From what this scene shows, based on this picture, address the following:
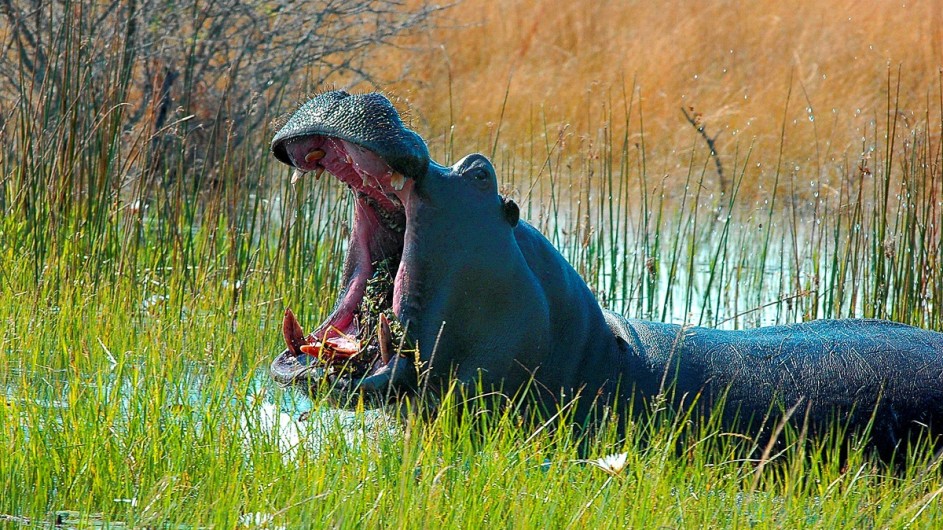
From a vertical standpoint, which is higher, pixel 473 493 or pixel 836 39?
pixel 836 39

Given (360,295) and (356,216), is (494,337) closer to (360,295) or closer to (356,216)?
(360,295)

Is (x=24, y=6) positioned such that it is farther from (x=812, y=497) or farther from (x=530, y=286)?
(x=812, y=497)

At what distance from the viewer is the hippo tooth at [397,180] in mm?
2996

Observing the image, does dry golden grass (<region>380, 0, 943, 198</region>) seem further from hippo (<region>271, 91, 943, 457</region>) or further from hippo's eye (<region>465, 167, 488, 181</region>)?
hippo's eye (<region>465, 167, 488, 181</region>)

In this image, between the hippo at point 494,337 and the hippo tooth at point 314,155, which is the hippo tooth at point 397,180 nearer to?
the hippo at point 494,337

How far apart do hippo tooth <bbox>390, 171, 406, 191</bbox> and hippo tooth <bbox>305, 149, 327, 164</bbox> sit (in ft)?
0.63

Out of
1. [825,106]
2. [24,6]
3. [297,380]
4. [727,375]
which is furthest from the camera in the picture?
[825,106]

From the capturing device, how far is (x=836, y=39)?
14.8 metres

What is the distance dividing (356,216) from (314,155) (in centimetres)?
23

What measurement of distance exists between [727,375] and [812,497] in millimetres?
514

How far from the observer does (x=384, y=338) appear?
A: 294 cm

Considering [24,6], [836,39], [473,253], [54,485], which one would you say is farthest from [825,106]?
[54,485]

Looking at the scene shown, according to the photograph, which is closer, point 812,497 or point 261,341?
point 812,497

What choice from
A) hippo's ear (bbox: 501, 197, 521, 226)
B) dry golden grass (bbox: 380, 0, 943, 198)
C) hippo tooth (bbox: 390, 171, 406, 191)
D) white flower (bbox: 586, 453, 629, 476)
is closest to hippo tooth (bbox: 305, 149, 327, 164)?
hippo tooth (bbox: 390, 171, 406, 191)
